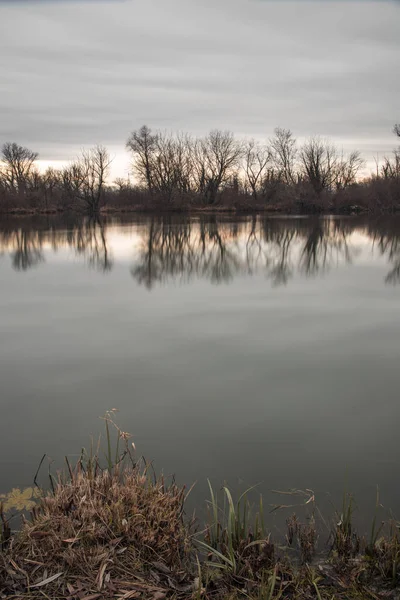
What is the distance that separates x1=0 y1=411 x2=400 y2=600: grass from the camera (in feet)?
8.15

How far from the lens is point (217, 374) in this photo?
216 inches

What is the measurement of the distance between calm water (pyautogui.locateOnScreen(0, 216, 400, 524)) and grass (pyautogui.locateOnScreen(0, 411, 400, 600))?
496 mm

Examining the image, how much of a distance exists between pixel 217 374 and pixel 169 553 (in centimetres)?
285

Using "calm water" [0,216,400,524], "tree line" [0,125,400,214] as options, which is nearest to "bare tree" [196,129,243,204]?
"tree line" [0,125,400,214]

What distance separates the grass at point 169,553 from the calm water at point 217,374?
496 mm

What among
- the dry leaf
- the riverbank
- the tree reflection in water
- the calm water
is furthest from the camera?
the riverbank

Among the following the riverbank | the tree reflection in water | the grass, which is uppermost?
the riverbank

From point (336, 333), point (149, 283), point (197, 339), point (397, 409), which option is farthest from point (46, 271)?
point (397, 409)

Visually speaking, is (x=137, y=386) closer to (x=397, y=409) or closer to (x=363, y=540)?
(x=397, y=409)

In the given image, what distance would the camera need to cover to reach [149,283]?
1156 centimetres

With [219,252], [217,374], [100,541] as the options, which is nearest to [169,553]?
[100,541]

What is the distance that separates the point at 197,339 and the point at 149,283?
4947 mm

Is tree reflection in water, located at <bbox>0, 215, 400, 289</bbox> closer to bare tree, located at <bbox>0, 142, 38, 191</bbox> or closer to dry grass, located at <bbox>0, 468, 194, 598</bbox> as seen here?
dry grass, located at <bbox>0, 468, 194, 598</bbox>

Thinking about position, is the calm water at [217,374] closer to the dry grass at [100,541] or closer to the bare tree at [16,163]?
the dry grass at [100,541]
